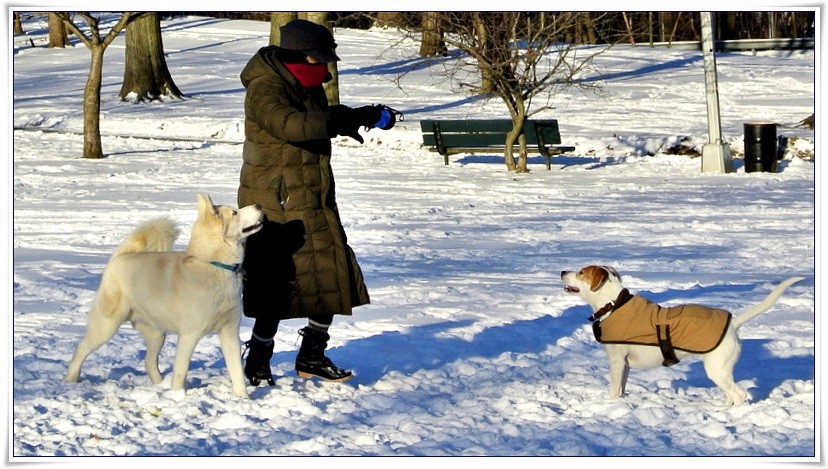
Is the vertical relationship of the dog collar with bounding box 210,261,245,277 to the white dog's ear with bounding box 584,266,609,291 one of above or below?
above

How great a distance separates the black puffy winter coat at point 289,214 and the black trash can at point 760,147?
38.0 feet

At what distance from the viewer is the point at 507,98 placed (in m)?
17.2

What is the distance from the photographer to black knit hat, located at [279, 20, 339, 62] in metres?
5.48

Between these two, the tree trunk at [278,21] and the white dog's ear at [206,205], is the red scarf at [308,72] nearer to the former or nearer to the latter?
the white dog's ear at [206,205]

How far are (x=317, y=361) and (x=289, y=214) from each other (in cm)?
84

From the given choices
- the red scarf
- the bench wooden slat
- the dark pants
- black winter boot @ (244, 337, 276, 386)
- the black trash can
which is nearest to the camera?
the red scarf

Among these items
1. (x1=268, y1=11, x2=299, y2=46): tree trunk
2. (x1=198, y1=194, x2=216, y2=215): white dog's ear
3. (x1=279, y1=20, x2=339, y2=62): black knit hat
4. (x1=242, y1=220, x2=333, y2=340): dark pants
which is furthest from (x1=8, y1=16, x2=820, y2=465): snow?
(x1=268, y1=11, x2=299, y2=46): tree trunk

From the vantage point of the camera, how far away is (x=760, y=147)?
16.2m

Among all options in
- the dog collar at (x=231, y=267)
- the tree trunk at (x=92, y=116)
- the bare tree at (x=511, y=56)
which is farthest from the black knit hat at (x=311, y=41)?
the tree trunk at (x=92, y=116)

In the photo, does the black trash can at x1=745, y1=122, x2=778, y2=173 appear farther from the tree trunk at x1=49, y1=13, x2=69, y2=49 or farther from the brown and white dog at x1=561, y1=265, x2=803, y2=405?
the tree trunk at x1=49, y1=13, x2=69, y2=49

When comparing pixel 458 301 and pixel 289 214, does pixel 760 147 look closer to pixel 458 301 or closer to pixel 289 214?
pixel 458 301

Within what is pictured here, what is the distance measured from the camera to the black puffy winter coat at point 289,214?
5527 millimetres

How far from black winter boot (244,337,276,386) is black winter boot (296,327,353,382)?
0.21m

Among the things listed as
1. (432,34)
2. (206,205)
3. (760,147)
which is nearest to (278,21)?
(432,34)
